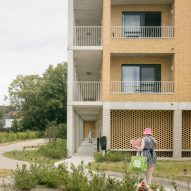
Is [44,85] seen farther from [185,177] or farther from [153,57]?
[185,177]

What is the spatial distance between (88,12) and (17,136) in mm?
31110

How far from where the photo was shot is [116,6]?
28.5m

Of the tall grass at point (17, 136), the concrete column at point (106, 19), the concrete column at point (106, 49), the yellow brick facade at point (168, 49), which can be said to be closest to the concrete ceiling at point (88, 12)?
the concrete column at point (106, 19)

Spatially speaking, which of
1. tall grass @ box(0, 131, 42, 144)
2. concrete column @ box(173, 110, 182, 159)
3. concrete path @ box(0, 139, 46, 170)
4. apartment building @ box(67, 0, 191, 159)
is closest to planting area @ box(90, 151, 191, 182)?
apartment building @ box(67, 0, 191, 159)

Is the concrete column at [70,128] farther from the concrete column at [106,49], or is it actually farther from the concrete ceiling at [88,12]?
the concrete ceiling at [88,12]

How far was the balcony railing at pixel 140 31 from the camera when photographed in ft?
91.9

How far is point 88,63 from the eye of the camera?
32500mm

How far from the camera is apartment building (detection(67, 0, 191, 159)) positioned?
26266 mm

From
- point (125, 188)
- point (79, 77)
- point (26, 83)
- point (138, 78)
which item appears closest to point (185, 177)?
point (125, 188)

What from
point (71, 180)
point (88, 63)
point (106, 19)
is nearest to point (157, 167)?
point (71, 180)

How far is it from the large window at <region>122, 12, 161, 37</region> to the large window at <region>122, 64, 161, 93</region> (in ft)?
7.00

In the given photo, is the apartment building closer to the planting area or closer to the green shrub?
the planting area

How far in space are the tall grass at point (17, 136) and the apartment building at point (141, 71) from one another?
25.2 meters

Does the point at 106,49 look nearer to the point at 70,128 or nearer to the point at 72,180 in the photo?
the point at 70,128
